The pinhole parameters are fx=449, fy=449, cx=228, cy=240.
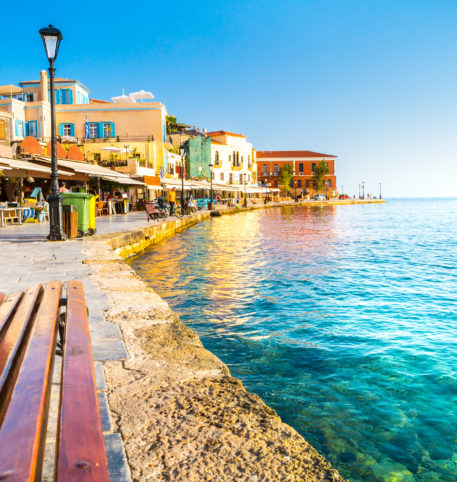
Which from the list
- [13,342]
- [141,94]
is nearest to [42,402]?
[13,342]

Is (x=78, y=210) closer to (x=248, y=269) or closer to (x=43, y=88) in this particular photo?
(x=248, y=269)

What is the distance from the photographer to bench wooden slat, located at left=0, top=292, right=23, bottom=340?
6.63ft

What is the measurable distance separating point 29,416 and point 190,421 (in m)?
1.00

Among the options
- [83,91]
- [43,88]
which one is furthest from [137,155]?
[83,91]

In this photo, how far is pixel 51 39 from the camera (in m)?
8.69

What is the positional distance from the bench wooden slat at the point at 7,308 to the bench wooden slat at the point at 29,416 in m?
0.33

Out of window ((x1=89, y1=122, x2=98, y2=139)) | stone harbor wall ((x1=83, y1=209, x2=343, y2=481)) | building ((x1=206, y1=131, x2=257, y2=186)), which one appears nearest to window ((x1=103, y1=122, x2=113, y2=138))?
window ((x1=89, y1=122, x2=98, y2=139))

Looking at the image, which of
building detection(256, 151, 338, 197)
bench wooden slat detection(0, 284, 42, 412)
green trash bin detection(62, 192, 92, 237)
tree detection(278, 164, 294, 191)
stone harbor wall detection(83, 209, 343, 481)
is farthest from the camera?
building detection(256, 151, 338, 197)

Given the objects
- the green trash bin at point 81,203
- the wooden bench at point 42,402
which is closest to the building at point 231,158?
the green trash bin at point 81,203

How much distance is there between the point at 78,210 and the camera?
34.7 feet

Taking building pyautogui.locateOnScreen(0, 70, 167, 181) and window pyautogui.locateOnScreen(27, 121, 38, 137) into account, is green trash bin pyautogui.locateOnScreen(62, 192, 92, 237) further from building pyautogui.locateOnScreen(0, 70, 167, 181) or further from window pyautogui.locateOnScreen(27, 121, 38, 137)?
window pyautogui.locateOnScreen(27, 121, 38, 137)

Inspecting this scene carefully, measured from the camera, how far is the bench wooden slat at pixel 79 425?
0.97 meters

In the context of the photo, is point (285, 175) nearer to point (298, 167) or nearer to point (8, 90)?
point (298, 167)

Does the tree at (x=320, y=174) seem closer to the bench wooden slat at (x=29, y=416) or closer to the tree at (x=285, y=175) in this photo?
the tree at (x=285, y=175)
